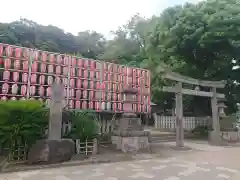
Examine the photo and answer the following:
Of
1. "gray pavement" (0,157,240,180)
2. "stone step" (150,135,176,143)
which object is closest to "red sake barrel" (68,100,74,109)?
"gray pavement" (0,157,240,180)

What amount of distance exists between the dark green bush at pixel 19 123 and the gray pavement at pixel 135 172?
1218 mm

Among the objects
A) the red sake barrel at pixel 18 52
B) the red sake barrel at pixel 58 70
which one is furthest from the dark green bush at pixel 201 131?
the red sake barrel at pixel 18 52

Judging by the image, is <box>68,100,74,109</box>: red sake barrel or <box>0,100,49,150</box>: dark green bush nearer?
<box>0,100,49,150</box>: dark green bush

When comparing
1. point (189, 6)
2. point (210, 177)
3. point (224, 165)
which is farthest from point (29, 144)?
point (189, 6)

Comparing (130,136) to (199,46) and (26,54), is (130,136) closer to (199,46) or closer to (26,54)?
(26,54)

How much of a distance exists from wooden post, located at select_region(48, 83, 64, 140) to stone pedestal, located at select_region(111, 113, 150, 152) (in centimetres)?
316

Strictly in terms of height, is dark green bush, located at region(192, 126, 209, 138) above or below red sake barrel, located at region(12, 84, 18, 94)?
below

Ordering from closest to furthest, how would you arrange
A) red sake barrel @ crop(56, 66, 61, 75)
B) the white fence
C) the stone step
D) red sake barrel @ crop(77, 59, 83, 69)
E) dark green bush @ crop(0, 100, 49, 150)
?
dark green bush @ crop(0, 100, 49, 150) < red sake barrel @ crop(56, 66, 61, 75) < red sake barrel @ crop(77, 59, 83, 69) < the stone step < the white fence

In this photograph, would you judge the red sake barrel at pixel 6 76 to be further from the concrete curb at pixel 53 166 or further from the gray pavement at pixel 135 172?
the gray pavement at pixel 135 172

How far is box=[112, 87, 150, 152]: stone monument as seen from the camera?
31.6 ft

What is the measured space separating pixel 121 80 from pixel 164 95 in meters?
9.45

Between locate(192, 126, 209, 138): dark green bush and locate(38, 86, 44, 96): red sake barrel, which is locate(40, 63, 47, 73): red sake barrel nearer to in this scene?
locate(38, 86, 44, 96): red sake barrel

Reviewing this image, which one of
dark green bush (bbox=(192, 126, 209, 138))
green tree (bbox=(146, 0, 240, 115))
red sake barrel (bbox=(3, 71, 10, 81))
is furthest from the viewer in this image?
dark green bush (bbox=(192, 126, 209, 138))

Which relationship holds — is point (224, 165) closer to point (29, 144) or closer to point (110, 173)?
point (110, 173)
